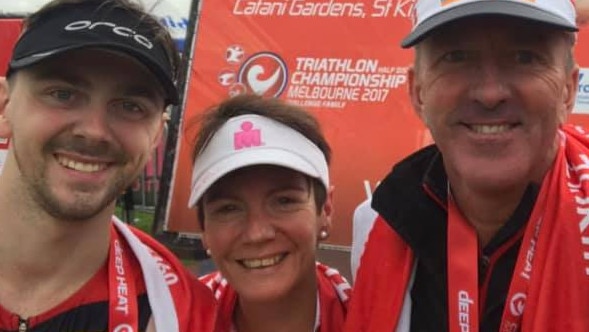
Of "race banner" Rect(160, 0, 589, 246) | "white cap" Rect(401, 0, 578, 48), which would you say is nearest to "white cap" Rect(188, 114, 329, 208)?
"white cap" Rect(401, 0, 578, 48)

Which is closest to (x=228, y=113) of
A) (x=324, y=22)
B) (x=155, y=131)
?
(x=155, y=131)

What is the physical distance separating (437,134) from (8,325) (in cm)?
123

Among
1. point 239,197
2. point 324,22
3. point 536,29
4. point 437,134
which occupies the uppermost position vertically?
point 324,22

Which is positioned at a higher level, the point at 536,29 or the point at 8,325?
the point at 536,29

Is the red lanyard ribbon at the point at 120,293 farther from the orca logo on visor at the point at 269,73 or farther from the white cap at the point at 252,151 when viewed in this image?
the orca logo on visor at the point at 269,73

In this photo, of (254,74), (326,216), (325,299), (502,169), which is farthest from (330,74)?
(502,169)

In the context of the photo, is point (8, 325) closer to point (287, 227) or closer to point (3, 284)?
point (3, 284)

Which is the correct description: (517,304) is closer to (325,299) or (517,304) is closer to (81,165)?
(325,299)

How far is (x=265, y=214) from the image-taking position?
2213mm

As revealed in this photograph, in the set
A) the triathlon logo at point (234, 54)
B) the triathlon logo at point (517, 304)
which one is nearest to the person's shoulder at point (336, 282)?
A: the triathlon logo at point (517, 304)

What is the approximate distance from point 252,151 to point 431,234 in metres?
0.56

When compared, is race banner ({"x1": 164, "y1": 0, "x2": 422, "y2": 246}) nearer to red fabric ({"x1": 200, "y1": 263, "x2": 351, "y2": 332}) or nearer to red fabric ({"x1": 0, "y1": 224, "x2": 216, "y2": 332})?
red fabric ({"x1": 200, "y1": 263, "x2": 351, "y2": 332})

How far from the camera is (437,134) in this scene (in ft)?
6.10

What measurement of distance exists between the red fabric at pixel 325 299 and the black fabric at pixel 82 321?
0.31 metres
